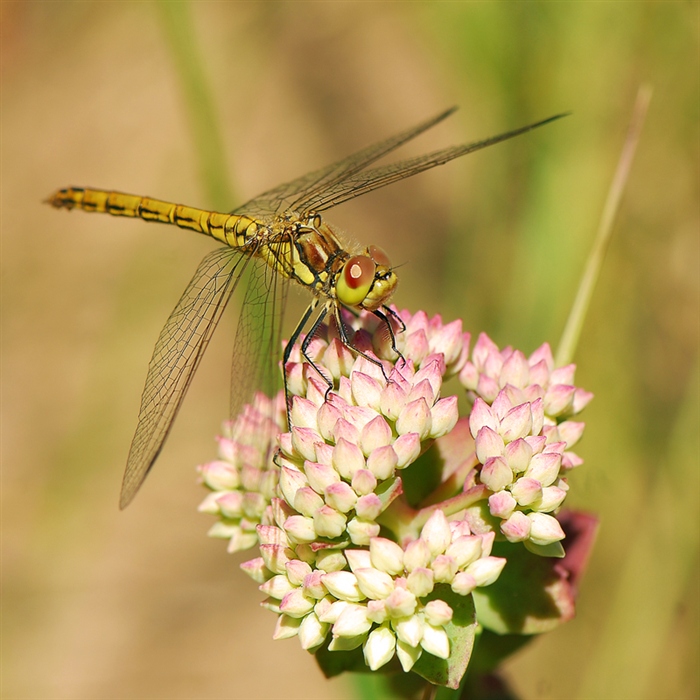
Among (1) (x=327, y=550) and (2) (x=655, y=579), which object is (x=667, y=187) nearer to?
(2) (x=655, y=579)

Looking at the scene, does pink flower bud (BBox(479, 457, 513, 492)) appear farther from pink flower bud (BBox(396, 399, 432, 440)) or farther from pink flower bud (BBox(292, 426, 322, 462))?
pink flower bud (BBox(292, 426, 322, 462))

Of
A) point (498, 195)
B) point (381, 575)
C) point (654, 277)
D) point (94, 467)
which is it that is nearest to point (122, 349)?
point (94, 467)

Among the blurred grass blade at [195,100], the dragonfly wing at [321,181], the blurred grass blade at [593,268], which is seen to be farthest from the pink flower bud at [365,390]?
the blurred grass blade at [195,100]

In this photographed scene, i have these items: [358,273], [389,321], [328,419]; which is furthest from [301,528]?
[358,273]

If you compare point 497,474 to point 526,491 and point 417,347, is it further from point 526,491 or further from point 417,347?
point 417,347

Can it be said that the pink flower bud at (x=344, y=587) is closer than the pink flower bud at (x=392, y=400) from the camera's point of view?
Yes

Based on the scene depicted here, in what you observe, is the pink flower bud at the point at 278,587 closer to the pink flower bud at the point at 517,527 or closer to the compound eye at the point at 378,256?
the pink flower bud at the point at 517,527
